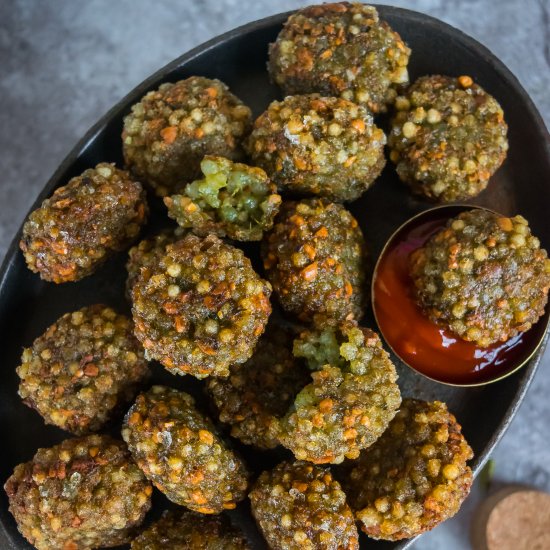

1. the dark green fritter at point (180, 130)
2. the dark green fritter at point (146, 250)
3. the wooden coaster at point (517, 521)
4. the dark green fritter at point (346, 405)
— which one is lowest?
the wooden coaster at point (517, 521)

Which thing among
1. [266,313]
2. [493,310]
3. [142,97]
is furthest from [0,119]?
[493,310]

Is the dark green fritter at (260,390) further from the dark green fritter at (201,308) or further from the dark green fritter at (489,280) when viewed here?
the dark green fritter at (489,280)

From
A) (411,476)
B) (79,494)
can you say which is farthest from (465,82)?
(79,494)

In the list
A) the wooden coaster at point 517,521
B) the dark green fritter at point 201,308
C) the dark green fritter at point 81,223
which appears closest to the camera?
the dark green fritter at point 201,308

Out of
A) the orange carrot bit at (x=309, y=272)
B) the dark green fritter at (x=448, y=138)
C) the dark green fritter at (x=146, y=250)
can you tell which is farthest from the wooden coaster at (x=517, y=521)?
the dark green fritter at (x=146, y=250)

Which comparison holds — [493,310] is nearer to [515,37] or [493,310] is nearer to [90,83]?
[515,37]

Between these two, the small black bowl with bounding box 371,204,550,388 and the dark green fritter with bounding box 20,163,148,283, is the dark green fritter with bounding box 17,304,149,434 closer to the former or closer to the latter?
the dark green fritter with bounding box 20,163,148,283
